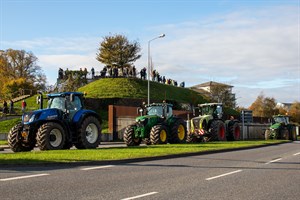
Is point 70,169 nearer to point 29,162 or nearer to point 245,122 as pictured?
point 29,162

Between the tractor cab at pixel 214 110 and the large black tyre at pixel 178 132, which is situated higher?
the tractor cab at pixel 214 110

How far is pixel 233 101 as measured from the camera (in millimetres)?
83438

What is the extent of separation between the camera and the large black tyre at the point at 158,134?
24.8 meters

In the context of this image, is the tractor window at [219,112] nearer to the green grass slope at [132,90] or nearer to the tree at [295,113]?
the green grass slope at [132,90]

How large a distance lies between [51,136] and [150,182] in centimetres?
1016

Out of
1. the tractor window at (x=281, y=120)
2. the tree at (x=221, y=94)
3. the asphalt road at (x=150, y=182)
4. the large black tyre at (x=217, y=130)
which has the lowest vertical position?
the asphalt road at (x=150, y=182)

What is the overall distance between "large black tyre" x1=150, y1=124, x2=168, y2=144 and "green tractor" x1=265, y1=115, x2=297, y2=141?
65.2 ft

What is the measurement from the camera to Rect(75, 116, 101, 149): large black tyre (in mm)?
20719

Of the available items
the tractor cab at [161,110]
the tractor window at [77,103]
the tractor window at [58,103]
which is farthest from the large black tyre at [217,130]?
the tractor window at [58,103]

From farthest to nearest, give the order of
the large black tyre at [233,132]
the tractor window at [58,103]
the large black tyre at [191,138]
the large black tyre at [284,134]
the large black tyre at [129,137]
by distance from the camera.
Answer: the large black tyre at [284,134] < the large black tyre at [233,132] < the large black tyre at [191,138] < the large black tyre at [129,137] < the tractor window at [58,103]

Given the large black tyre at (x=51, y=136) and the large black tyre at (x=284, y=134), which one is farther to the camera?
the large black tyre at (x=284, y=134)

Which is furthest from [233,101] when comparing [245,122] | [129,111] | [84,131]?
[84,131]

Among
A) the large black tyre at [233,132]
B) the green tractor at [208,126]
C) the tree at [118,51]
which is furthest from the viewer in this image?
the tree at [118,51]

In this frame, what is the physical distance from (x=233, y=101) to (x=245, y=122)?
37.7 meters
